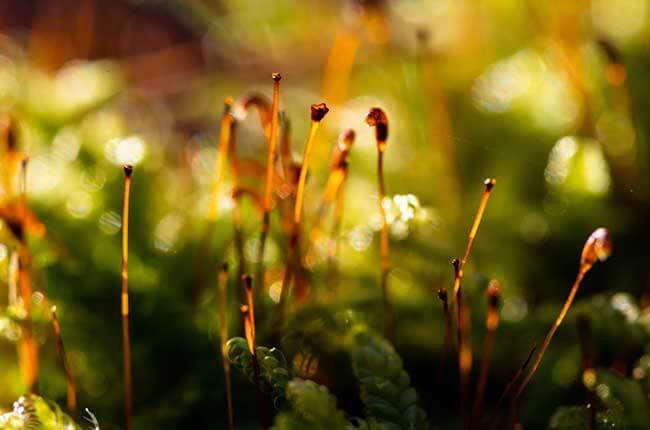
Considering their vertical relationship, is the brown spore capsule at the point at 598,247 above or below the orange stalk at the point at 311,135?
below

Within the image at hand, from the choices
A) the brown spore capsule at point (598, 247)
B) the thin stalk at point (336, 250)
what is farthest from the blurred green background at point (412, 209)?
the brown spore capsule at point (598, 247)

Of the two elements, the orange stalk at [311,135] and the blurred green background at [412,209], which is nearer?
the orange stalk at [311,135]

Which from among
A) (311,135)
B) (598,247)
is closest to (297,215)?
(311,135)

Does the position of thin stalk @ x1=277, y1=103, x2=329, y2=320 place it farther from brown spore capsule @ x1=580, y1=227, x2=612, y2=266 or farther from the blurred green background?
brown spore capsule @ x1=580, y1=227, x2=612, y2=266

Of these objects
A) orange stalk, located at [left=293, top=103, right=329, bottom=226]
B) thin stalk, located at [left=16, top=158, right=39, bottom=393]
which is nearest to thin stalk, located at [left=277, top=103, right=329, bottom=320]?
orange stalk, located at [left=293, top=103, right=329, bottom=226]

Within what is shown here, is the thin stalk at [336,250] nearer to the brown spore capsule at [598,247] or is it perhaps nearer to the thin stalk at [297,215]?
the thin stalk at [297,215]

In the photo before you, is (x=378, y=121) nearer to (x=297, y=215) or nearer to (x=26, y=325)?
(x=297, y=215)

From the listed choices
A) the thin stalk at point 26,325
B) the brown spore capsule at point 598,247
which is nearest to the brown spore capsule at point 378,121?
the brown spore capsule at point 598,247

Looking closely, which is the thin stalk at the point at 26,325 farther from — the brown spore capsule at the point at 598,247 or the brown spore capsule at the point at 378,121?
the brown spore capsule at the point at 598,247

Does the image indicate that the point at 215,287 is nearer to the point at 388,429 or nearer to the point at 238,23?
the point at 388,429

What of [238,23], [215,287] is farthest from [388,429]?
[238,23]
